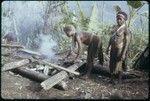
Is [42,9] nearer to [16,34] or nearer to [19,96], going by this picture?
[16,34]

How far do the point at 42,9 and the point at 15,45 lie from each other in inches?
105

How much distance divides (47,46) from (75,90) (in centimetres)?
432

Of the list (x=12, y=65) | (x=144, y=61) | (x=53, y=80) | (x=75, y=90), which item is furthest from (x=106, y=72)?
(x=12, y=65)

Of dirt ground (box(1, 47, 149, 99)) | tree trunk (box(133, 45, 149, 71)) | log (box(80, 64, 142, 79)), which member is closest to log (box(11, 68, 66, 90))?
dirt ground (box(1, 47, 149, 99))

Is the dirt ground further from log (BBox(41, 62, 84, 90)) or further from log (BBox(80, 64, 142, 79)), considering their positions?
log (BBox(80, 64, 142, 79))

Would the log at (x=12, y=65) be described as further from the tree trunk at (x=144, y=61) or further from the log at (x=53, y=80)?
the tree trunk at (x=144, y=61)

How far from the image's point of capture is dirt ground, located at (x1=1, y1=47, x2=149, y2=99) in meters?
6.74

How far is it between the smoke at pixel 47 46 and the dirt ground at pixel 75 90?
8.45ft

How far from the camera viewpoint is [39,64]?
8641 millimetres

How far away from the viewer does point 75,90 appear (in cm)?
727

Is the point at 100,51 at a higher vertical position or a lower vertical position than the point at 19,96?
higher

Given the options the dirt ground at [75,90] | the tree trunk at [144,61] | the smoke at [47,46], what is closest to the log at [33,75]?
the dirt ground at [75,90]

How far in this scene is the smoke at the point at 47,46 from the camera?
34.3 ft

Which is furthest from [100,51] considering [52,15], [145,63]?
[52,15]
